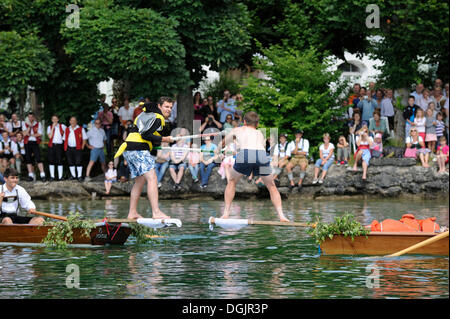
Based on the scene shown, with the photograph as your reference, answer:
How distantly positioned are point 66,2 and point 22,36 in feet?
6.02

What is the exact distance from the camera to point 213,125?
27312mm

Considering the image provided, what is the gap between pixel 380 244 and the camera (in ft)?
46.9

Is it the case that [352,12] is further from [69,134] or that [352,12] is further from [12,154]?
[12,154]

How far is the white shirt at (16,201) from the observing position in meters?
15.9

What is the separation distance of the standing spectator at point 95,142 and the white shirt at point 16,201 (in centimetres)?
1127

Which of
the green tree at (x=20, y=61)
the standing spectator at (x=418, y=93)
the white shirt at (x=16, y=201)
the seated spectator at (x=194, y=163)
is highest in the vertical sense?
the green tree at (x=20, y=61)

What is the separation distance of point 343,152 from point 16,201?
1270 cm

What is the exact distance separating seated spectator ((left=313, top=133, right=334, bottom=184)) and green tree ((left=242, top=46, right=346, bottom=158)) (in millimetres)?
1290

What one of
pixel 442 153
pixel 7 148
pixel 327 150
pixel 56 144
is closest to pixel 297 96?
pixel 327 150

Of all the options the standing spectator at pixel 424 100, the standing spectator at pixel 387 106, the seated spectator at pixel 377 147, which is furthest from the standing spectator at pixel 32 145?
the standing spectator at pixel 424 100

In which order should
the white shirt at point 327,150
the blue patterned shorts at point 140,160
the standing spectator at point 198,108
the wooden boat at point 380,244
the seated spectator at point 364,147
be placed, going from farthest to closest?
the standing spectator at point 198,108
the white shirt at point 327,150
the seated spectator at point 364,147
the blue patterned shorts at point 140,160
the wooden boat at point 380,244

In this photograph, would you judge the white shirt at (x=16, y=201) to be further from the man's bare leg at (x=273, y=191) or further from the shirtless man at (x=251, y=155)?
the man's bare leg at (x=273, y=191)

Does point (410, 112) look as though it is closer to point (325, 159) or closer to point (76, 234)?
point (325, 159)
